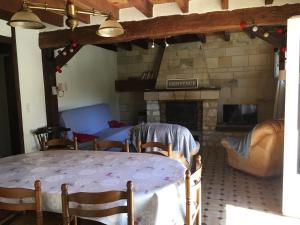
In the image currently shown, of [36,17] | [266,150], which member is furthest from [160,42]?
[36,17]

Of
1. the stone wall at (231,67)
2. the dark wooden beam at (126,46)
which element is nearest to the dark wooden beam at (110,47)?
the dark wooden beam at (126,46)

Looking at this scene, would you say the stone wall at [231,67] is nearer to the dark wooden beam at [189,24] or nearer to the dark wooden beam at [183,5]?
the dark wooden beam at [189,24]

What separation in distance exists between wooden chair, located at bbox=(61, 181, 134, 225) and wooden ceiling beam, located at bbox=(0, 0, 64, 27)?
239 cm

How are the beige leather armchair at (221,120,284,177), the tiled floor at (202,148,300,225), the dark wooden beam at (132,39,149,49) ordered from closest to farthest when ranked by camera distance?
the tiled floor at (202,148,300,225) < the beige leather armchair at (221,120,284,177) < the dark wooden beam at (132,39,149,49)

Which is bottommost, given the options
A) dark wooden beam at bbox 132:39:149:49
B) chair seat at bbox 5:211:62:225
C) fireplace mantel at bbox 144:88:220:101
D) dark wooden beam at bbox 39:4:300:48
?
chair seat at bbox 5:211:62:225

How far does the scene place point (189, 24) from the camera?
3219 mm

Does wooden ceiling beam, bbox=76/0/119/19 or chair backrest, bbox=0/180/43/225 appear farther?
wooden ceiling beam, bbox=76/0/119/19

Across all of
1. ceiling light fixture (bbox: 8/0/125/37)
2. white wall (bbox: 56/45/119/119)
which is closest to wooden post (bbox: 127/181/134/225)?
ceiling light fixture (bbox: 8/0/125/37)

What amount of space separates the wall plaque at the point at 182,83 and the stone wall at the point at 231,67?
0.34ft

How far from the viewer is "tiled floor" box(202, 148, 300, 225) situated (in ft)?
8.52

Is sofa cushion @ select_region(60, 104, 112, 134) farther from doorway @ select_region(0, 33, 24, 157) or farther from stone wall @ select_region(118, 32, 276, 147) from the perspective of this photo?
stone wall @ select_region(118, 32, 276, 147)

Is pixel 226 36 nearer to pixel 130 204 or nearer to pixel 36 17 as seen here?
pixel 36 17

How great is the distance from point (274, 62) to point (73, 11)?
4904 mm

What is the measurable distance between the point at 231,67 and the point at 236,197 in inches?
142
